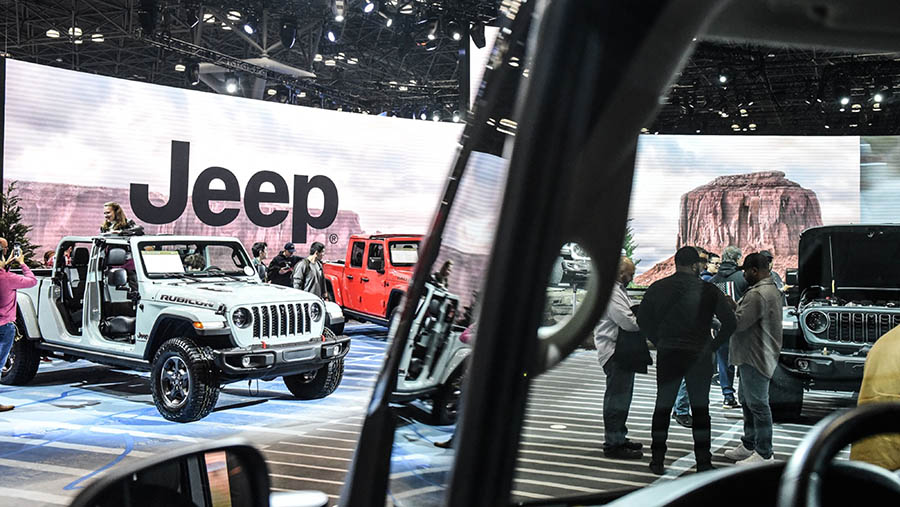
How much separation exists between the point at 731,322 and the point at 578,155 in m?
0.22

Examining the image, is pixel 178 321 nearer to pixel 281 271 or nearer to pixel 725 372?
pixel 281 271

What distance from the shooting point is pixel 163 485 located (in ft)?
3.60

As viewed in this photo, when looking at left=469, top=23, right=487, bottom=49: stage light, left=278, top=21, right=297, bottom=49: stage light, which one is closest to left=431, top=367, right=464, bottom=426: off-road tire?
left=469, top=23, right=487, bottom=49: stage light

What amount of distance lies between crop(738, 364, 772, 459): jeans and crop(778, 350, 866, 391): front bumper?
0.11 feet

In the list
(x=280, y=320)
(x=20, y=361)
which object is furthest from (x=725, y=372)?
(x=20, y=361)

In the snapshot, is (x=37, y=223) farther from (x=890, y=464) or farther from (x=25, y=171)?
(x=890, y=464)

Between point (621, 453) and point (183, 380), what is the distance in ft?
19.3

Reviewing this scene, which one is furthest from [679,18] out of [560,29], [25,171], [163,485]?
[25,171]

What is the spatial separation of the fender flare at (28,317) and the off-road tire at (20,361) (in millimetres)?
115

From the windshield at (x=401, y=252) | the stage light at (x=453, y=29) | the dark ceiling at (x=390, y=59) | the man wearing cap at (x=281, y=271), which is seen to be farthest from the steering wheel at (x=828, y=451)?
the stage light at (x=453, y=29)

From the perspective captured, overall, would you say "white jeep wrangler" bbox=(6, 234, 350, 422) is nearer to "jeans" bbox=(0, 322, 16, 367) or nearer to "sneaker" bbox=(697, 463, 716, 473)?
"jeans" bbox=(0, 322, 16, 367)

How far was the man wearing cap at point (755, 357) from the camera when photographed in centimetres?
67

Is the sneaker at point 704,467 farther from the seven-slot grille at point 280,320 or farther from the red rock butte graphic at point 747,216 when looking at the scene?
the seven-slot grille at point 280,320

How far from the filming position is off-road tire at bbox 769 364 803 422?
67 centimetres
